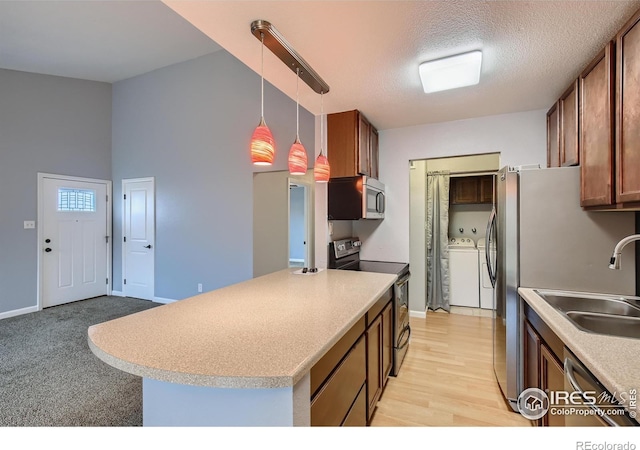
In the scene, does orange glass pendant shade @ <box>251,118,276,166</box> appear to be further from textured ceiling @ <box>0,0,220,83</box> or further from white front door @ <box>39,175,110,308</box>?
white front door @ <box>39,175,110,308</box>

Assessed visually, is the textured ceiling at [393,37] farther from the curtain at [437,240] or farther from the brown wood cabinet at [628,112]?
the curtain at [437,240]

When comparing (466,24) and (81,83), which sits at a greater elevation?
(81,83)

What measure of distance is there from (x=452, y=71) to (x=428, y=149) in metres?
1.34

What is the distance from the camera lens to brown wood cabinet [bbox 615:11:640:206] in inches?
50.9

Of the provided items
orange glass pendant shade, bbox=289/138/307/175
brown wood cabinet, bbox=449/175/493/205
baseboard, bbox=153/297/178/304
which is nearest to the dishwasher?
orange glass pendant shade, bbox=289/138/307/175

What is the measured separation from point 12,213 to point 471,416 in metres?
5.85

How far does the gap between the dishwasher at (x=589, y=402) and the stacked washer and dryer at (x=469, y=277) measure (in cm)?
285

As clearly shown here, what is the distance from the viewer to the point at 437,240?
4113 mm

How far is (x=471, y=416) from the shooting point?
192 centimetres

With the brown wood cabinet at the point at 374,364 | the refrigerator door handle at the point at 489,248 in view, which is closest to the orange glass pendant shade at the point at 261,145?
the brown wood cabinet at the point at 374,364

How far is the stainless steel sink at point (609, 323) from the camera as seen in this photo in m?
1.41

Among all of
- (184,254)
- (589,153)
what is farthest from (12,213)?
(589,153)
